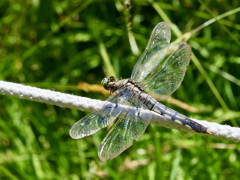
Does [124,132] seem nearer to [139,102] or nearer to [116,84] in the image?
[139,102]

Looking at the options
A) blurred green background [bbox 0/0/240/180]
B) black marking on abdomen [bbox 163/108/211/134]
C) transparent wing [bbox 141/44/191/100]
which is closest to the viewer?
black marking on abdomen [bbox 163/108/211/134]

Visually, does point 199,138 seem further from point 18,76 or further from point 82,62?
point 18,76

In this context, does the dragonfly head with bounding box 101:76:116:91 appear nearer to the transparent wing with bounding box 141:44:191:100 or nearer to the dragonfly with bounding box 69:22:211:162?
the dragonfly with bounding box 69:22:211:162

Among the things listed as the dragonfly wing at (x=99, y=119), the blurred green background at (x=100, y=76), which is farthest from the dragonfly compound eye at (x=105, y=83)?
the blurred green background at (x=100, y=76)

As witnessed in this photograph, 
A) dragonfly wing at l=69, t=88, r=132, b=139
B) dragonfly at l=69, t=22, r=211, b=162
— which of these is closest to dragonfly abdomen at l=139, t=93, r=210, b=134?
dragonfly at l=69, t=22, r=211, b=162

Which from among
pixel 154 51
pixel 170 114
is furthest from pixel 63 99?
pixel 154 51

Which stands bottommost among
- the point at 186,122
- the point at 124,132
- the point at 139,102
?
the point at 186,122

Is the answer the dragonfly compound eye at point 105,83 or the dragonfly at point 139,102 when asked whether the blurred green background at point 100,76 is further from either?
the dragonfly compound eye at point 105,83
